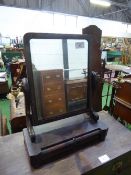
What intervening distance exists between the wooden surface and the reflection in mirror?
221 mm

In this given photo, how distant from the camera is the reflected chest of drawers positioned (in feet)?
2.95

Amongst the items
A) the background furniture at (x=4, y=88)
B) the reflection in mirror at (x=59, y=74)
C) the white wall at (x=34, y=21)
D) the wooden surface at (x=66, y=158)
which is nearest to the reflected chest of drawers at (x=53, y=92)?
the reflection in mirror at (x=59, y=74)

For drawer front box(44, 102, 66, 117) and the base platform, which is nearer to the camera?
the base platform

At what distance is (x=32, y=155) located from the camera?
0.74m

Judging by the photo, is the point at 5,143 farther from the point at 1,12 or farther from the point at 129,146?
the point at 1,12

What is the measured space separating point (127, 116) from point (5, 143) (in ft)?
4.02

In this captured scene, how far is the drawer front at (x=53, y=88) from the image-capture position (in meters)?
0.91

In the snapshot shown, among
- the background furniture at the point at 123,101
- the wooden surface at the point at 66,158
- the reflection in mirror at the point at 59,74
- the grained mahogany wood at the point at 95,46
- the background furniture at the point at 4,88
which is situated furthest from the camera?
the background furniture at the point at 4,88

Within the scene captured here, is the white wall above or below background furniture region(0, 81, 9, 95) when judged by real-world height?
above

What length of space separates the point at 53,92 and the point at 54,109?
0.33 feet

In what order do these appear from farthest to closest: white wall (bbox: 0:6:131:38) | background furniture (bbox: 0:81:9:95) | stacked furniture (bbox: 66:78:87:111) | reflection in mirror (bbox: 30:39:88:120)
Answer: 1. white wall (bbox: 0:6:131:38)
2. background furniture (bbox: 0:81:9:95)
3. stacked furniture (bbox: 66:78:87:111)
4. reflection in mirror (bbox: 30:39:88:120)

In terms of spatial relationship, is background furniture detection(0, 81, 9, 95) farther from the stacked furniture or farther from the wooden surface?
the stacked furniture

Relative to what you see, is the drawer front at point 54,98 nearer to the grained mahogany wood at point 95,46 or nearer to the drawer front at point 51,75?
the drawer front at point 51,75

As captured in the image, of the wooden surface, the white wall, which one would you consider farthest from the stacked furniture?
the white wall
